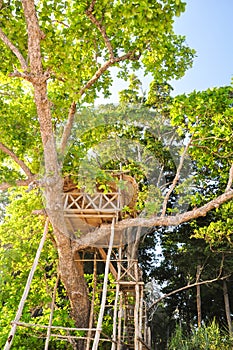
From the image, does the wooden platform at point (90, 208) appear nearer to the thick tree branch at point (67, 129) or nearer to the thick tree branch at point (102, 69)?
the thick tree branch at point (67, 129)

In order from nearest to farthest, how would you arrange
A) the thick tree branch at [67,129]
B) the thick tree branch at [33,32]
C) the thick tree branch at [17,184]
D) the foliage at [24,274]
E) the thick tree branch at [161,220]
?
the thick tree branch at [33,32] < the thick tree branch at [161,220] < the thick tree branch at [17,184] < the thick tree branch at [67,129] < the foliage at [24,274]

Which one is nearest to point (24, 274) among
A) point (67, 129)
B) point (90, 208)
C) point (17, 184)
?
point (17, 184)

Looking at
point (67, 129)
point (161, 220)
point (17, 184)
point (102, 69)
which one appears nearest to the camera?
point (102, 69)

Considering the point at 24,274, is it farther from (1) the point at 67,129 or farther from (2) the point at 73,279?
(1) the point at 67,129

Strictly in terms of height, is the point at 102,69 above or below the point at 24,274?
above

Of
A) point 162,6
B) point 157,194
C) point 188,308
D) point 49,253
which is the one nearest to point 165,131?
point 157,194

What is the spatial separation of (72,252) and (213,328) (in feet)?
16.8

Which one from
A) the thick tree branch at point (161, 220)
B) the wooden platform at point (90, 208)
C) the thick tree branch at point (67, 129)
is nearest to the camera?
the thick tree branch at point (161, 220)

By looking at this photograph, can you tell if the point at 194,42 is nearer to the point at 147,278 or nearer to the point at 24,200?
the point at 24,200

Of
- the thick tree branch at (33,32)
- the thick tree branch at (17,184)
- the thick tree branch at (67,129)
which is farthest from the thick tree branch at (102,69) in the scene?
the thick tree branch at (17,184)

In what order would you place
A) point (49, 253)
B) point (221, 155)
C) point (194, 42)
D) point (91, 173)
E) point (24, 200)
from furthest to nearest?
point (49, 253)
point (24, 200)
point (194, 42)
point (221, 155)
point (91, 173)

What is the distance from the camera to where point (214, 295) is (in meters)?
17.0

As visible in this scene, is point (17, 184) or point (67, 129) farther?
point (67, 129)

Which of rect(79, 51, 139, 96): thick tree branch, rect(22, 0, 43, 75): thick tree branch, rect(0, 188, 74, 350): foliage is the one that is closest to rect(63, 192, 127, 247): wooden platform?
rect(0, 188, 74, 350): foliage
